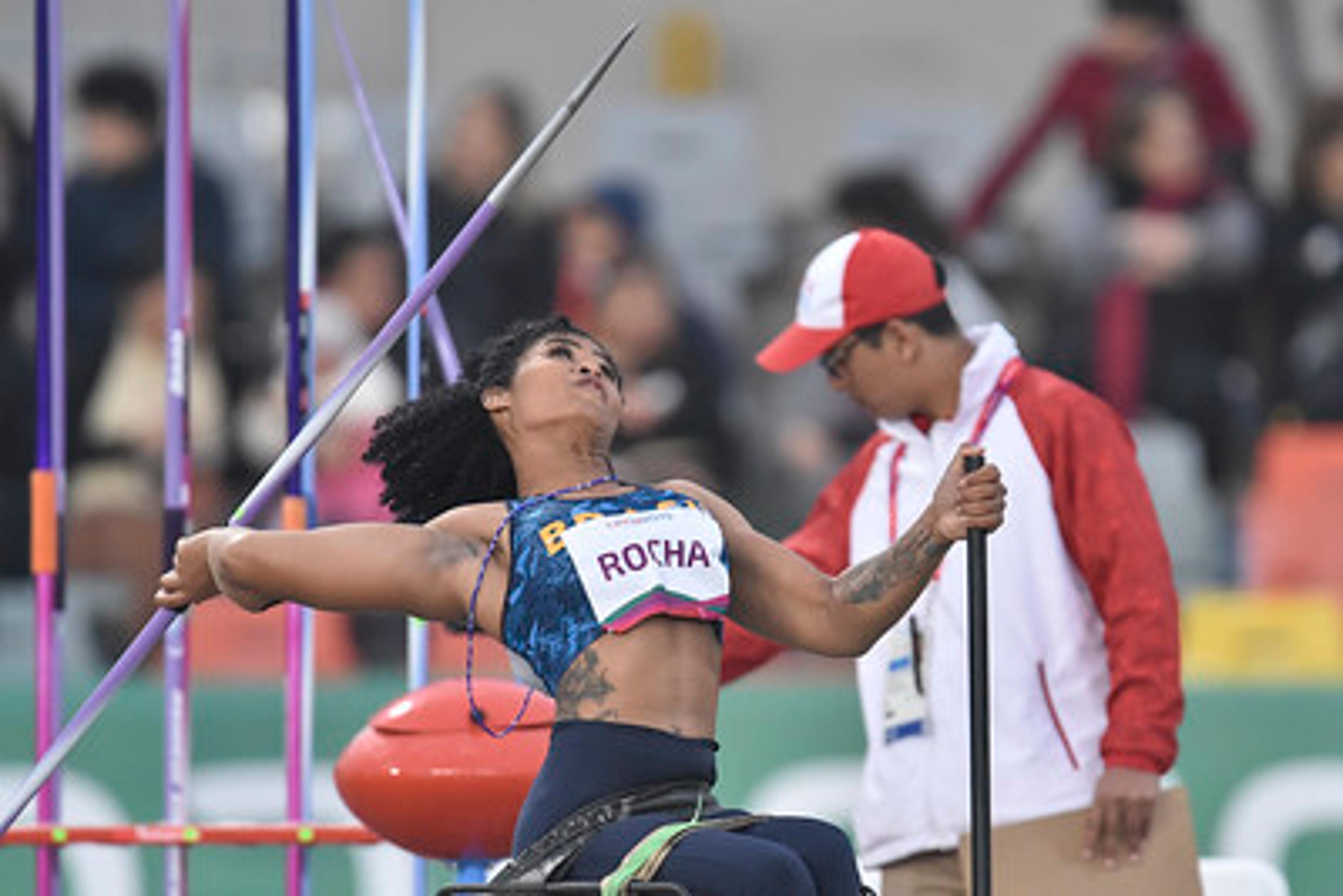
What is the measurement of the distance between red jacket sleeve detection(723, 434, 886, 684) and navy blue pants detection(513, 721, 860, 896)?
0.99 meters

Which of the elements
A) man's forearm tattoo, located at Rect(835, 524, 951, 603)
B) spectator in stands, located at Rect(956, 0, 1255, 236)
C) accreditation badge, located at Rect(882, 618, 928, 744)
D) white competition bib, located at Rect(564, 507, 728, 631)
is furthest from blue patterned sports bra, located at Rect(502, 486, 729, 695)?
spectator in stands, located at Rect(956, 0, 1255, 236)

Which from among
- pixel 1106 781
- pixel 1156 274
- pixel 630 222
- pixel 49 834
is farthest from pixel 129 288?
pixel 1106 781

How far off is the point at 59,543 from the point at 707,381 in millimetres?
3824

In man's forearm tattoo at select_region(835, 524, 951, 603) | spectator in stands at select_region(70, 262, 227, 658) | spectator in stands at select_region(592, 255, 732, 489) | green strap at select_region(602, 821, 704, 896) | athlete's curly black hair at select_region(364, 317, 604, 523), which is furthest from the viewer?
spectator in stands at select_region(592, 255, 732, 489)

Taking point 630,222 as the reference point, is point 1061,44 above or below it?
above

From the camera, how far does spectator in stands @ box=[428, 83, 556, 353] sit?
10.1 metres

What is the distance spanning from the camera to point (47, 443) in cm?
623

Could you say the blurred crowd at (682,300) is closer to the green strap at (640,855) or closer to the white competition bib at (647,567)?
the white competition bib at (647,567)

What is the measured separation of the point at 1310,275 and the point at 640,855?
5.89 m

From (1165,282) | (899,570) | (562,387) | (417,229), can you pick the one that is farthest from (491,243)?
(899,570)

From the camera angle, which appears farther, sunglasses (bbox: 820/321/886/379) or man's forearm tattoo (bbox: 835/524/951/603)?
sunglasses (bbox: 820/321/886/379)

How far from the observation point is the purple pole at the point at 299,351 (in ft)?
20.6

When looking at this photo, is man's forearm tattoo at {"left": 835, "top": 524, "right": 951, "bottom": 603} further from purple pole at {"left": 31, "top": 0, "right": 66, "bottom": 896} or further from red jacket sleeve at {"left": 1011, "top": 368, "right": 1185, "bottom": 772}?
purple pole at {"left": 31, "top": 0, "right": 66, "bottom": 896}

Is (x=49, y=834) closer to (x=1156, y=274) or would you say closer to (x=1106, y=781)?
(x=1106, y=781)
